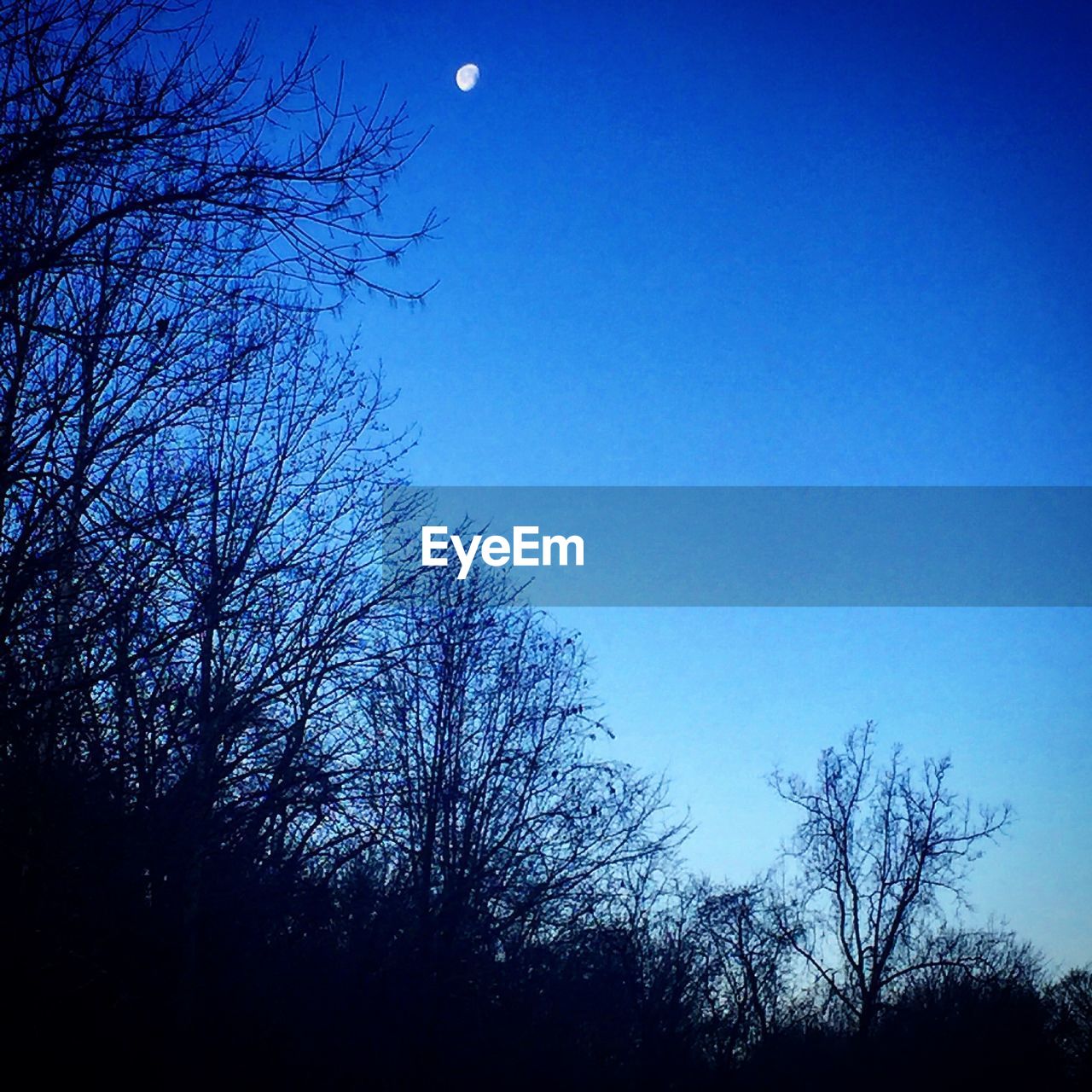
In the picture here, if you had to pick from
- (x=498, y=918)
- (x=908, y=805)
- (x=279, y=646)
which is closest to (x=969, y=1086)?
(x=908, y=805)

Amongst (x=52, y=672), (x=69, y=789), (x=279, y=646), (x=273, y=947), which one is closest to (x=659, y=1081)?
(x=273, y=947)

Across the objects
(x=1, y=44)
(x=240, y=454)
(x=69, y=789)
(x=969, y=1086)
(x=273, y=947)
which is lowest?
(x=969, y=1086)

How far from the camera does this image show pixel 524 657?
19.6m

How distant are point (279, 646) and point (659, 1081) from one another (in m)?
14.2

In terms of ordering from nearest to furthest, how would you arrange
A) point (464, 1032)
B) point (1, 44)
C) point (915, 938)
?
1. point (1, 44)
2. point (464, 1032)
3. point (915, 938)

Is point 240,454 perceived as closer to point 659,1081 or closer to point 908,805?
point 659,1081

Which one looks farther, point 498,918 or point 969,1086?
point 969,1086

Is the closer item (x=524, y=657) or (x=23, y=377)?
(x=23, y=377)

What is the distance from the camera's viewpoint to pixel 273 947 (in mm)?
14133

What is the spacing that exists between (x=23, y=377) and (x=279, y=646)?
19.9ft

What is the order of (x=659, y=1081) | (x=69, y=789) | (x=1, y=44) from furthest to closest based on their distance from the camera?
(x=659, y=1081)
(x=69, y=789)
(x=1, y=44)

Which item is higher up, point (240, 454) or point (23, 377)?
point (240, 454)

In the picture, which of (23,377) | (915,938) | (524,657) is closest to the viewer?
(23,377)

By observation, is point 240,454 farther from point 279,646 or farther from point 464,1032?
point 464,1032
